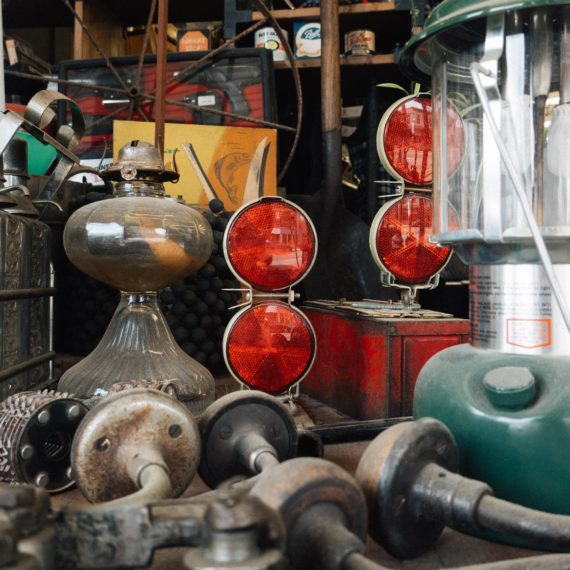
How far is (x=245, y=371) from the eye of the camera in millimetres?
998

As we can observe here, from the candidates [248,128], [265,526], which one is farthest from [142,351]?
[248,128]

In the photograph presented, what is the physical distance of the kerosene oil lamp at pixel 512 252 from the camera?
604 millimetres

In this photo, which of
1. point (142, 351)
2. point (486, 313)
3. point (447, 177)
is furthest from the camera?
point (142, 351)

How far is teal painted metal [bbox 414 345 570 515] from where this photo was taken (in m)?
0.60

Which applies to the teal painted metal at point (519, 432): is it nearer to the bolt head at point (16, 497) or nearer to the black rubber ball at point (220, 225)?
the bolt head at point (16, 497)

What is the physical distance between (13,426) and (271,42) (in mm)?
1713

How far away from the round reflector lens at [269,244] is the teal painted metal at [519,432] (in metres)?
0.41

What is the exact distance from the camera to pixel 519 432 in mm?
604

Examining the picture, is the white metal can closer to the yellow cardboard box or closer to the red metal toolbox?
the yellow cardboard box

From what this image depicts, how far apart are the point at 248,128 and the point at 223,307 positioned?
641 millimetres

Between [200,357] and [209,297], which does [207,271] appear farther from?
[200,357]

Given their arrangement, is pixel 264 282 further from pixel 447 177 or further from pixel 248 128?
pixel 248 128

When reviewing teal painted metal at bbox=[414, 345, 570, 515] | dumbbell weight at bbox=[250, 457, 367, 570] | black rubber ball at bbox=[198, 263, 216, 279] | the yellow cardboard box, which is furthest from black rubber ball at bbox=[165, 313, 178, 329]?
dumbbell weight at bbox=[250, 457, 367, 570]

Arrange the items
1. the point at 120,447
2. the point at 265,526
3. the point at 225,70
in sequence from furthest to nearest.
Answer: the point at 225,70 → the point at 120,447 → the point at 265,526
